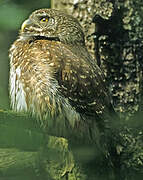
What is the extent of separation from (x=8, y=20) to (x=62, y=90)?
0.68 metres

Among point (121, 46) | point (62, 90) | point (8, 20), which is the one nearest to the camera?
point (8, 20)

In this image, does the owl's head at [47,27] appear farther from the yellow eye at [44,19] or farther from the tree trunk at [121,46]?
the tree trunk at [121,46]

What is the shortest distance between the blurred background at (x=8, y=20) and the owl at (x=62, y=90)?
0.72 feet

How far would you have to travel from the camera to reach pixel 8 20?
2576mm

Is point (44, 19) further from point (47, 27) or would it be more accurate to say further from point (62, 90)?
point (62, 90)

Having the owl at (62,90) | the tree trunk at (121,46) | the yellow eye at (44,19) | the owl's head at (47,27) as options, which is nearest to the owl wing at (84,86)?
the owl at (62,90)

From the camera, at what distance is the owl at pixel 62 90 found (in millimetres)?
2838

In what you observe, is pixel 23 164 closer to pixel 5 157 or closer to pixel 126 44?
pixel 5 157

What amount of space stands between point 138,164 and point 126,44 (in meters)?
0.96

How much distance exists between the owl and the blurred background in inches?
8.6

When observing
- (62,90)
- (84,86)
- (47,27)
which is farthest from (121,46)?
(47,27)

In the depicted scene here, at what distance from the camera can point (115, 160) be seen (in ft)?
9.59

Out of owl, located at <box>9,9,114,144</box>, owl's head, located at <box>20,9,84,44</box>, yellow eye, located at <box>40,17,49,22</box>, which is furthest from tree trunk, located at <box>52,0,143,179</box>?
yellow eye, located at <box>40,17,49,22</box>

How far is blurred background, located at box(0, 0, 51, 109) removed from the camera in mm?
2588
